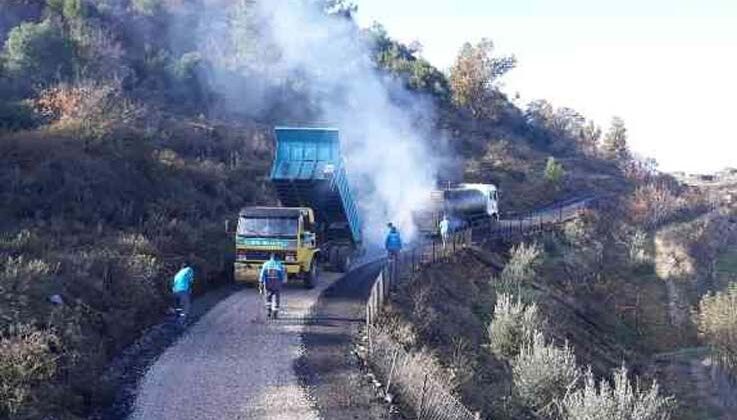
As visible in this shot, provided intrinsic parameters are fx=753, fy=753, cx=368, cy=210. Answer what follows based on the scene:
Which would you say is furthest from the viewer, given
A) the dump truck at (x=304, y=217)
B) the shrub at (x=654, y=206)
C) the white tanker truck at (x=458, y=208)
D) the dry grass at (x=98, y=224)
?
the shrub at (x=654, y=206)

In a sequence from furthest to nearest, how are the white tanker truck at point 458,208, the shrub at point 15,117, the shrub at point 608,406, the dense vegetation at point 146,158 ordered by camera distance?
the white tanker truck at point 458,208, the shrub at point 15,117, the dense vegetation at point 146,158, the shrub at point 608,406

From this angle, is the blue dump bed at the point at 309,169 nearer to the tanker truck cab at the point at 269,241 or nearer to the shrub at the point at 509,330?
the tanker truck cab at the point at 269,241

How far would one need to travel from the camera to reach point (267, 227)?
2147 centimetres

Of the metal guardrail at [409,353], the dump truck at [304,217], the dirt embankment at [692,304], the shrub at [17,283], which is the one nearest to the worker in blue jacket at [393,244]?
the metal guardrail at [409,353]

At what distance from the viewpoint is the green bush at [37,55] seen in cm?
3603

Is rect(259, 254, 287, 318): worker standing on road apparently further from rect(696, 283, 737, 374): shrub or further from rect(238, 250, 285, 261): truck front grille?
rect(696, 283, 737, 374): shrub

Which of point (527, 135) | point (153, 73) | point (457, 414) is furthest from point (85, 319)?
point (527, 135)

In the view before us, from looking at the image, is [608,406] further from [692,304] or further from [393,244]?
[692,304]

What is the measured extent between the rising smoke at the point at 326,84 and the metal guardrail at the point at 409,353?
474 cm

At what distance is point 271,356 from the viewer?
1562 centimetres

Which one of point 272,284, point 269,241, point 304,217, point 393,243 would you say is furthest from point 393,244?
point 272,284

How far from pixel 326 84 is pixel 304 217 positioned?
31666 mm

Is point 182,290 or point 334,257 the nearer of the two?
point 182,290

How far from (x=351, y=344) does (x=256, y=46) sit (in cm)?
4069
